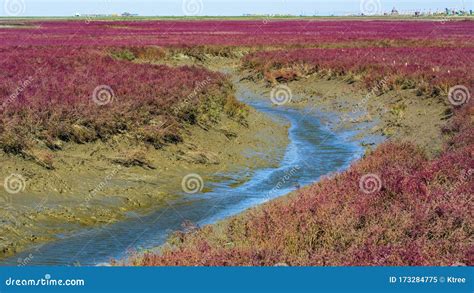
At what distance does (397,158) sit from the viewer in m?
14.9

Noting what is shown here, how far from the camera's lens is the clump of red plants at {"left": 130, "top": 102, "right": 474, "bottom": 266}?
25.2ft

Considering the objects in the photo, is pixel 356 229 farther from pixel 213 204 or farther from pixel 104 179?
pixel 104 179

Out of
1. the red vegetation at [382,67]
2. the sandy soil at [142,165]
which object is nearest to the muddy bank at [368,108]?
the sandy soil at [142,165]

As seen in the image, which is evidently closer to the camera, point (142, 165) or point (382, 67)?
point (142, 165)

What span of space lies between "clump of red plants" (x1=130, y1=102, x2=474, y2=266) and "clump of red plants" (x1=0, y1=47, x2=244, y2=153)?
599 centimetres

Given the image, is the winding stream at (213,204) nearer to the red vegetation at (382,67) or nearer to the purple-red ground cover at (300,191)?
the purple-red ground cover at (300,191)

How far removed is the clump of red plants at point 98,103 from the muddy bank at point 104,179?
0.45m

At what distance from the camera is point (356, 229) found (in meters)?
9.23

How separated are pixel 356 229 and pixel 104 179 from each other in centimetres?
702

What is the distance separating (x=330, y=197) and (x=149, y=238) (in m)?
3.52

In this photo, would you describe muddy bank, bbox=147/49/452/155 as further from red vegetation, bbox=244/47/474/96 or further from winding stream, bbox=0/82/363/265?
winding stream, bbox=0/82/363/265

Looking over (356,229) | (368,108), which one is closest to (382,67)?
(368,108)

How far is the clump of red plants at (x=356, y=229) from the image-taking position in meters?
7.68

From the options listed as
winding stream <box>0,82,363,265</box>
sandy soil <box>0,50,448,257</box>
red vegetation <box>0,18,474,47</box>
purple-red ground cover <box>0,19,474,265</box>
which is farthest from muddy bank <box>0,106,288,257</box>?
red vegetation <box>0,18,474,47</box>
